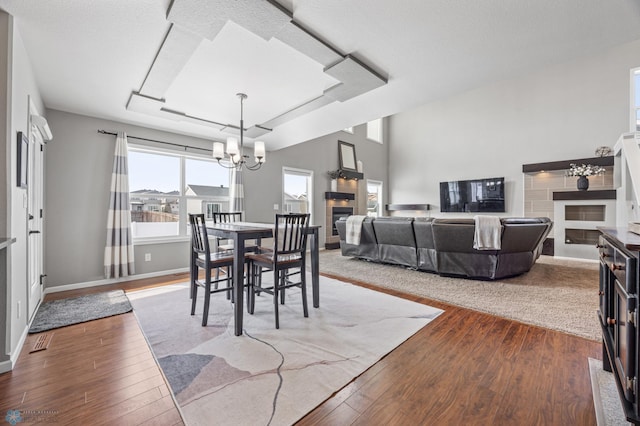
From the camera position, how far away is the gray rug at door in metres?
2.41

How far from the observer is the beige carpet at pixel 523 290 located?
2439mm

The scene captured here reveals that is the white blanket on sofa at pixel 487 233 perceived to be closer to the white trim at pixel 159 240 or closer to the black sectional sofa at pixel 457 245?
the black sectional sofa at pixel 457 245

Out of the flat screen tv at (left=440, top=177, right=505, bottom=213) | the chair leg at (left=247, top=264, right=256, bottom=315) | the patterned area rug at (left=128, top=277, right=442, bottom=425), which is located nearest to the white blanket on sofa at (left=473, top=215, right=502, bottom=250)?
the patterned area rug at (left=128, top=277, right=442, bottom=425)

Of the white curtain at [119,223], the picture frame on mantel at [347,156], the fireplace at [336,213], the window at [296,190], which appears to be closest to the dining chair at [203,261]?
the white curtain at [119,223]

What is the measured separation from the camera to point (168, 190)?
438 cm

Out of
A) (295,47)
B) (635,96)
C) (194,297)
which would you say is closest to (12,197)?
(194,297)

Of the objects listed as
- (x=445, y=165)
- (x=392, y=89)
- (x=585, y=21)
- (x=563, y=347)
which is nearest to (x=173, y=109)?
(x=392, y=89)

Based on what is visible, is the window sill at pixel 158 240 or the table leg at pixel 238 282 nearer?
the table leg at pixel 238 282

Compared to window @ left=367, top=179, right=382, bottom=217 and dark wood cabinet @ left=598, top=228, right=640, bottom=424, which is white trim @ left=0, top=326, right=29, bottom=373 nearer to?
dark wood cabinet @ left=598, top=228, right=640, bottom=424

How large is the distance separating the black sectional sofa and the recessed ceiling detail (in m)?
2.12

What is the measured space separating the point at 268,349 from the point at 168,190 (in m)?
3.50

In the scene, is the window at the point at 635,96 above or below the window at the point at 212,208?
above

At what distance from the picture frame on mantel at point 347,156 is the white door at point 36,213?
18.5 ft

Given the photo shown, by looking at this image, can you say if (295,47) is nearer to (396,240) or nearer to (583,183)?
(396,240)
